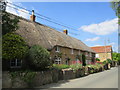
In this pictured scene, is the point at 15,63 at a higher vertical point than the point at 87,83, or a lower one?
higher

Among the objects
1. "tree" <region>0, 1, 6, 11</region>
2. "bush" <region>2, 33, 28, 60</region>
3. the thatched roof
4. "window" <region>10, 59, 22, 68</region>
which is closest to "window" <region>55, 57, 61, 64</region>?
the thatched roof

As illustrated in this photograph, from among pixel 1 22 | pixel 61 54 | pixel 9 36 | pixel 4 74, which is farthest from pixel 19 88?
pixel 61 54

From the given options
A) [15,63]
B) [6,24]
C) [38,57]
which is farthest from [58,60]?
[6,24]

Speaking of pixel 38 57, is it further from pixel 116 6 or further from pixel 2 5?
pixel 116 6

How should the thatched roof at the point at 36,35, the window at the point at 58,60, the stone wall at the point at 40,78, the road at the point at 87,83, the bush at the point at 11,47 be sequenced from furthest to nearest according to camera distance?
the window at the point at 58,60 → the thatched roof at the point at 36,35 → the road at the point at 87,83 → the bush at the point at 11,47 → the stone wall at the point at 40,78

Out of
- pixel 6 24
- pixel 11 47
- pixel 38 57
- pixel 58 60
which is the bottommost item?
pixel 58 60

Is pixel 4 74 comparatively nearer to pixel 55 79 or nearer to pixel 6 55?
pixel 6 55

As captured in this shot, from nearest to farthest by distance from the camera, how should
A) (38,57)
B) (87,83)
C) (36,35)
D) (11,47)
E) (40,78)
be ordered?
(11,47), (40,78), (87,83), (38,57), (36,35)

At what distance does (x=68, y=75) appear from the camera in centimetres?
1434

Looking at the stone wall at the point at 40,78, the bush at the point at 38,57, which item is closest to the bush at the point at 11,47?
the stone wall at the point at 40,78

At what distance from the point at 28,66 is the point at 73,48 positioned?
13.7 m

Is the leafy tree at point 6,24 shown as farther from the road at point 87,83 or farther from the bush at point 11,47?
the road at point 87,83

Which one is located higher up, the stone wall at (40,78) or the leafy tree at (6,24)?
the leafy tree at (6,24)

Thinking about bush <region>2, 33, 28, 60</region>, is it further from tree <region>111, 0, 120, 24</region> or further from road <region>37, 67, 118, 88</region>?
tree <region>111, 0, 120, 24</region>
